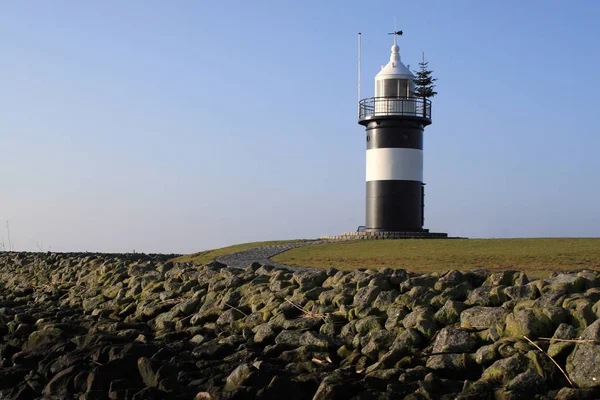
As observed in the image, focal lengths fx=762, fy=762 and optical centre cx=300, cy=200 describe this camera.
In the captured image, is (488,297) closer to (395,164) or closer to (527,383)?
(527,383)

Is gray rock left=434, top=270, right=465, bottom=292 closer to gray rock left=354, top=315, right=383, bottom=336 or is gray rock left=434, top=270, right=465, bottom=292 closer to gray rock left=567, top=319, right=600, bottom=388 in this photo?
gray rock left=354, top=315, right=383, bottom=336

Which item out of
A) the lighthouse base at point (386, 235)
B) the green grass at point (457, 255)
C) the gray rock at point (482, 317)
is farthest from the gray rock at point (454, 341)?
the lighthouse base at point (386, 235)

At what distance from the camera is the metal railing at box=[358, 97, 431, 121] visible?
24.7m

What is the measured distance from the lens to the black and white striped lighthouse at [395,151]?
80.9 ft

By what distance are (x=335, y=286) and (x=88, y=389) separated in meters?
3.80

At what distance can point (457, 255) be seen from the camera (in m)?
17.2

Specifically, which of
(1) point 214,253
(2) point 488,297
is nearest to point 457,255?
(1) point 214,253

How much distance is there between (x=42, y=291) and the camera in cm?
1648

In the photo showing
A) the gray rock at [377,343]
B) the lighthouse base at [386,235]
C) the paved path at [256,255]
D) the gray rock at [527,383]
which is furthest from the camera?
the lighthouse base at [386,235]

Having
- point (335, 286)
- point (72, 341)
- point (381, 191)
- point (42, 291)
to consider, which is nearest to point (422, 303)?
point (335, 286)

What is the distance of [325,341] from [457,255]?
931 centimetres

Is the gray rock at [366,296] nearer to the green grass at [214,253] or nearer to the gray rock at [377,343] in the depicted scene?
the gray rock at [377,343]

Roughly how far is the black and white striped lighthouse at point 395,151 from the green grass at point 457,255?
3.65 metres

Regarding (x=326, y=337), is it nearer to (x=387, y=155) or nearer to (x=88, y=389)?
(x=88, y=389)
